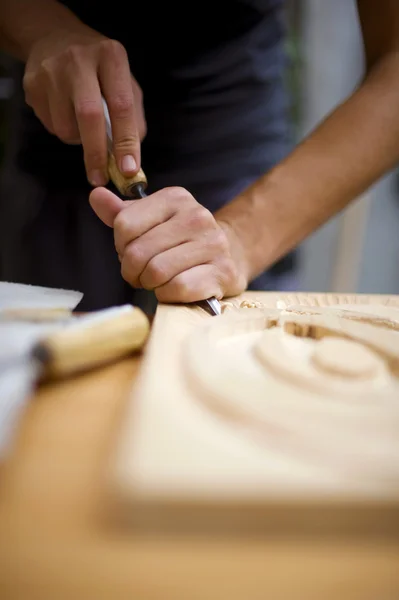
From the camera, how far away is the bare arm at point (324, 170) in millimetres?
701

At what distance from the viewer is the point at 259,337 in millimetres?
438

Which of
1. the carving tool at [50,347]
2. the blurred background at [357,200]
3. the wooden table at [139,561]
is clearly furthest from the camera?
the blurred background at [357,200]

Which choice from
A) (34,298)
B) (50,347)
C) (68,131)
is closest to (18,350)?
(50,347)

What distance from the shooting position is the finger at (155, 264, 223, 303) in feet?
1.75

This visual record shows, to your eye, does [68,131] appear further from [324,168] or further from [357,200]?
[357,200]

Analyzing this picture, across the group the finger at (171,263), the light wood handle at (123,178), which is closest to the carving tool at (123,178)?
the light wood handle at (123,178)

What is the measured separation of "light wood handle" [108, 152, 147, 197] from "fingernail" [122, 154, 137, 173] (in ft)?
0.04

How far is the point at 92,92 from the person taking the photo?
591 mm

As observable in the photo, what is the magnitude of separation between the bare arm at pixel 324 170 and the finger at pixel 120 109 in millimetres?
158

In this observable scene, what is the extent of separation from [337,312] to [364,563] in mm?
284

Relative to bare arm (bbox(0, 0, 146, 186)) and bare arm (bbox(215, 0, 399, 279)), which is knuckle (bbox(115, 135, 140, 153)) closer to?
bare arm (bbox(0, 0, 146, 186))

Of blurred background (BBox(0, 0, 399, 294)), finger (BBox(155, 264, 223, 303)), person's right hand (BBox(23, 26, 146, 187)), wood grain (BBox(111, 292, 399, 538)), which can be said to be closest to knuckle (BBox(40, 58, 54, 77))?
person's right hand (BBox(23, 26, 146, 187))

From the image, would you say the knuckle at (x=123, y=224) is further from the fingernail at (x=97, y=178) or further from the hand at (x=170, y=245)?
the fingernail at (x=97, y=178)

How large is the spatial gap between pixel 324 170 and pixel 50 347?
501 mm
